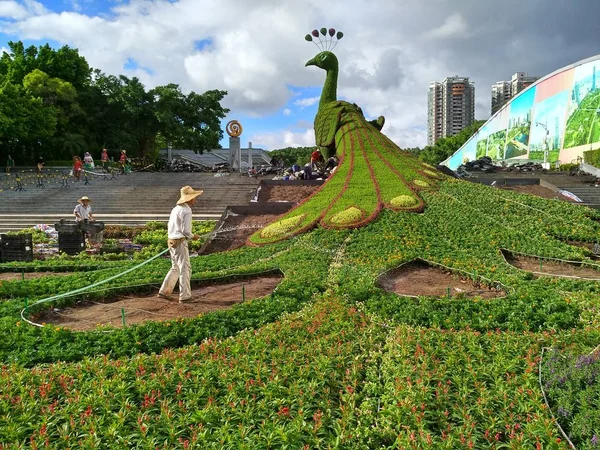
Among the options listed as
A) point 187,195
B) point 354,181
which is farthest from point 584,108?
point 187,195

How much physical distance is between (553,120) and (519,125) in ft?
22.2

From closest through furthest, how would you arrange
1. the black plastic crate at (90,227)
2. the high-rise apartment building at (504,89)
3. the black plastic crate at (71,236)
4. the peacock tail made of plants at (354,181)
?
the peacock tail made of plants at (354,181), the black plastic crate at (71,236), the black plastic crate at (90,227), the high-rise apartment building at (504,89)

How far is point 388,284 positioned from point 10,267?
27.3 feet

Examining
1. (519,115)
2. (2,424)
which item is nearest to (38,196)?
(2,424)

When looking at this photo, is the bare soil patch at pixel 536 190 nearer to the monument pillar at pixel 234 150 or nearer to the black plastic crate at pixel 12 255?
the black plastic crate at pixel 12 255

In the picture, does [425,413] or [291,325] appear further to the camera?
[291,325]

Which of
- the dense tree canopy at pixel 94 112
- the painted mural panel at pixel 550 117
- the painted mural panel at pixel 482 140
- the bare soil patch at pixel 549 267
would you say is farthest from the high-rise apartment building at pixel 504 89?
the bare soil patch at pixel 549 267

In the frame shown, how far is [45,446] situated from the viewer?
3322 millimetres

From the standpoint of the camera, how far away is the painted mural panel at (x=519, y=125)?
147 ft

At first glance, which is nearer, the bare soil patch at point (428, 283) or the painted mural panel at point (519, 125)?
the bare soil patch at point (428, 283)

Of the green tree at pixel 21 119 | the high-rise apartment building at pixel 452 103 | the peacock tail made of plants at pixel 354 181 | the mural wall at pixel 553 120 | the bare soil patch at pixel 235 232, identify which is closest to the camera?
the peacock tail made of plants at pixel 354 181

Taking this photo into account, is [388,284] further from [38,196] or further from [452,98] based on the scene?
[452,98]

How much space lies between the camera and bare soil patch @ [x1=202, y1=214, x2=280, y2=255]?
12734 millimetres

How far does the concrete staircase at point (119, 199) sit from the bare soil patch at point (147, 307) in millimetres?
10263
